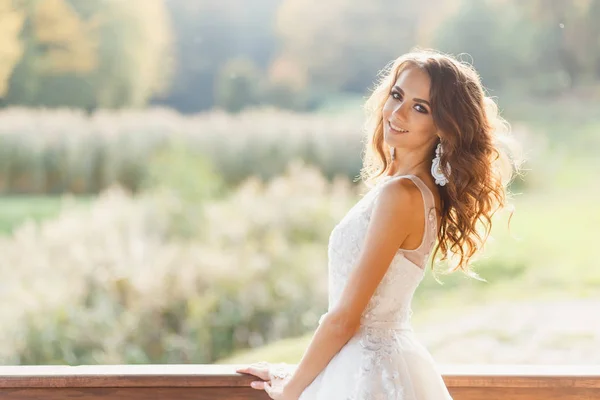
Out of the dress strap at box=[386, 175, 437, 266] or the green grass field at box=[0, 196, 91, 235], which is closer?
the dress strap at box=[386, 175, 437, 266]

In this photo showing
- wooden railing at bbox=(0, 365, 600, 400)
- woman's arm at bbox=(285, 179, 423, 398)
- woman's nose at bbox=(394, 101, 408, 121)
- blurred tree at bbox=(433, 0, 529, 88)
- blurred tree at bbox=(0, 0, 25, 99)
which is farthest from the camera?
blurred tree at bbox=(433, 0, 529, 88)

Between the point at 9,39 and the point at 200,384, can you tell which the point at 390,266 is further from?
the point at 9,39

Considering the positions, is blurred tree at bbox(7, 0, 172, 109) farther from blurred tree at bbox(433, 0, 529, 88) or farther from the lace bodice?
the lace bodice

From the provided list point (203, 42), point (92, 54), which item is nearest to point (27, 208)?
point (92, 54)

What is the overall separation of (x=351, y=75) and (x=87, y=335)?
1686 mm

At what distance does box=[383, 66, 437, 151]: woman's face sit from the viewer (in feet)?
5.34

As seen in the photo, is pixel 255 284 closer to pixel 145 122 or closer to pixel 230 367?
pixel 145 122

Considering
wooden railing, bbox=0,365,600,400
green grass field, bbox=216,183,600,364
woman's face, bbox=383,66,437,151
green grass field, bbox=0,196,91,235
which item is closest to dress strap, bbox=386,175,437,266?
woman's face, bbox=383,66,437,151

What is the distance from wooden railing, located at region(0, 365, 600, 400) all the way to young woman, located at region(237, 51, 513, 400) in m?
0.22

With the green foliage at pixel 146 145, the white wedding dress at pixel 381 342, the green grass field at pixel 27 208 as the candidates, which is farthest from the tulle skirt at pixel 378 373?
the green grass field at pixel 27 208

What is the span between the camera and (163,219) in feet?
10.8

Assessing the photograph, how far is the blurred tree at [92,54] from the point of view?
10.4 feet

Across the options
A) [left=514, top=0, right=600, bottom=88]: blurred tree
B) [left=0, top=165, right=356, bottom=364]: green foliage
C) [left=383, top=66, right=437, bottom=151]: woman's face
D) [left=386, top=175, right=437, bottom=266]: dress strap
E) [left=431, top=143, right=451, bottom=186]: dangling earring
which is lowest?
[left=0, top=165, right=356, bottom=364]: green foliage

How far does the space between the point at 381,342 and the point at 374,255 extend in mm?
226
